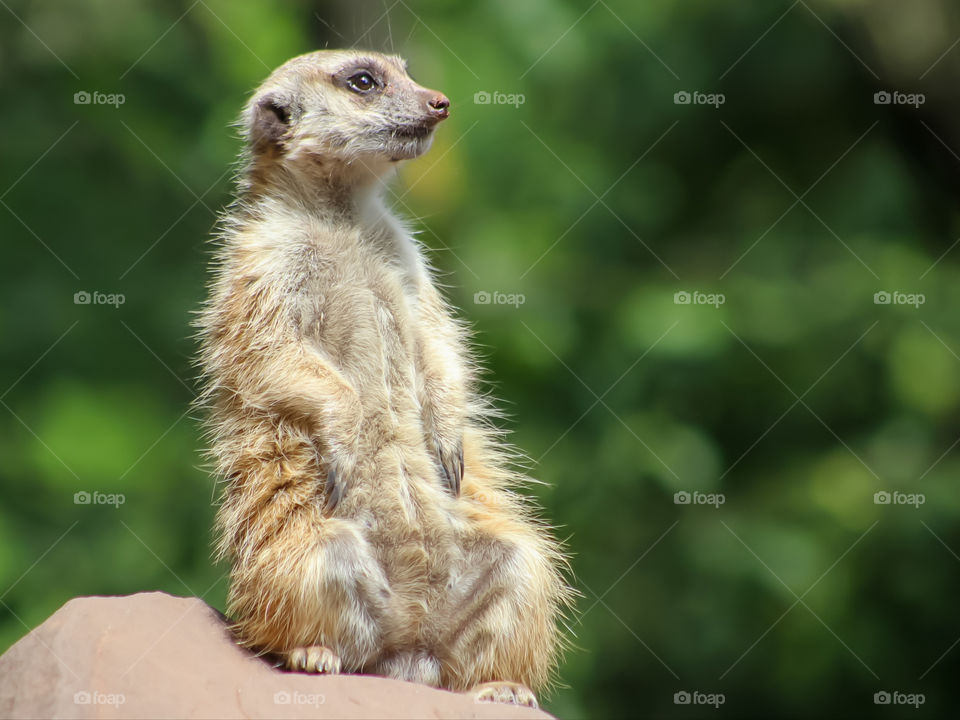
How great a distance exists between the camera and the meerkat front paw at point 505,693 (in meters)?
3.79

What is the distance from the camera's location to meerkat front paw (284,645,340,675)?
11.8ft

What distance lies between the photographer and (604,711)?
6.92 m

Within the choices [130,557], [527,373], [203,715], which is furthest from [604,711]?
[203,715]
